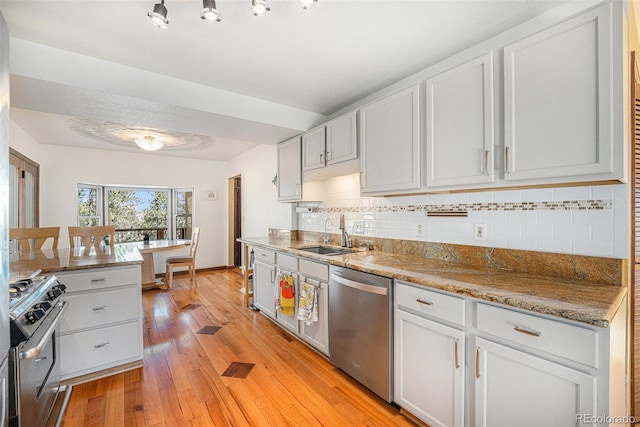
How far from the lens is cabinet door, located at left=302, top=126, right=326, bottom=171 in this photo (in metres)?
2.93

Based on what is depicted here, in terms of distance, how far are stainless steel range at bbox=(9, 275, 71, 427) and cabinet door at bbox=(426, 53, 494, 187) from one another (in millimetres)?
2344

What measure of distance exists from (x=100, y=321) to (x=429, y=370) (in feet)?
7.88

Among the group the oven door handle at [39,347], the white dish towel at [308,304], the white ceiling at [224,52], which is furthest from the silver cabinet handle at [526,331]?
the oven door handle at [39,347]

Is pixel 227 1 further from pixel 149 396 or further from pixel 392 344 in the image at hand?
pixel 149 396

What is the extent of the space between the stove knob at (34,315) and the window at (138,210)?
4.53 m

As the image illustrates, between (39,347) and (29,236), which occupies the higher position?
(29,236)

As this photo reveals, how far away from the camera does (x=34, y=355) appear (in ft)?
4.38

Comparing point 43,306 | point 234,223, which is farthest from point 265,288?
point 234,223

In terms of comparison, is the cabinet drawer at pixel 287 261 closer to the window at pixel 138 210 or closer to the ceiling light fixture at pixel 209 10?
the ceiling light fixture at pixel 209 10

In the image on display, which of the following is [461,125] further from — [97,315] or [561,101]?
[97,315]

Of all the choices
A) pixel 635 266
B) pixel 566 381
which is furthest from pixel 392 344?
pixel 635 266

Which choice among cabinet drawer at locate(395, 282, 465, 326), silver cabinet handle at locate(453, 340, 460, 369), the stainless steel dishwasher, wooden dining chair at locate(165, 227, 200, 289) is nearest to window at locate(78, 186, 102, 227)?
wooden dining chair at locate(165, 227, 200, 289)

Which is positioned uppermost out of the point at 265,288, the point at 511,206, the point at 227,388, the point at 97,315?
the point at 511,206

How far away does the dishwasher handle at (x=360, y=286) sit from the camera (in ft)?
6.05
